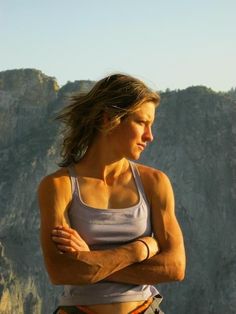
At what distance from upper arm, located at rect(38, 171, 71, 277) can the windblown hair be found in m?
0.32

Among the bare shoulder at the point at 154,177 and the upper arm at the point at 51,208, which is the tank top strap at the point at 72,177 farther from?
the bare shoulder at the point at 154,177

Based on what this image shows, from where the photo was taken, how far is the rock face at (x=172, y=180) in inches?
4377

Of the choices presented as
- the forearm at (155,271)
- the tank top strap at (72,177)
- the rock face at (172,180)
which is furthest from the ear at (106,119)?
the rock face at (172,180)

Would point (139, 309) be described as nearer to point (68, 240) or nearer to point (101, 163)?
point (68, 240)

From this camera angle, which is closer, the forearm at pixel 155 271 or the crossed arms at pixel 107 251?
the crossed arms at pixel 107 251

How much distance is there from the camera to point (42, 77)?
5300 inches

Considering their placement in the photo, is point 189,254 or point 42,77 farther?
point 42,77

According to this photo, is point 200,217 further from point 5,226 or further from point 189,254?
point 5,226

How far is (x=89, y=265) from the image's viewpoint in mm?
4301

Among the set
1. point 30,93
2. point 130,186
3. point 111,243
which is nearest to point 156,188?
point 130,186

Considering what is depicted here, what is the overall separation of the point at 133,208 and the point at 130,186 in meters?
0.21

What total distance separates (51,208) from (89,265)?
45 centimetres

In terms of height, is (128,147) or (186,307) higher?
(128,147)

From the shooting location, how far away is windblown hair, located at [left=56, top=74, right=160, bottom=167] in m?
4.54
